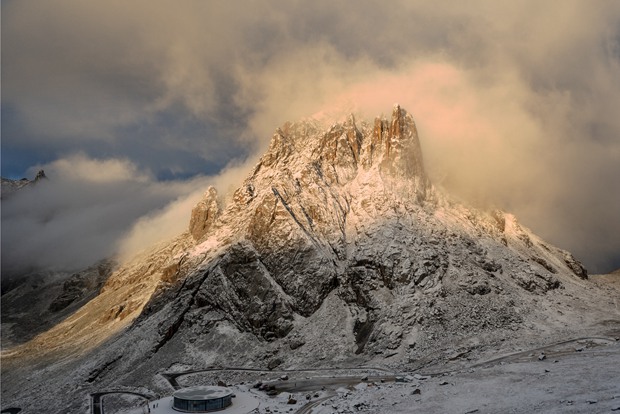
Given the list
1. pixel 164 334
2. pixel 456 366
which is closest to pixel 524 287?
pixel 456 366

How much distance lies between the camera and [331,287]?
465ft

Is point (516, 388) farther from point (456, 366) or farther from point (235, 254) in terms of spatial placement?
point (235, 254)

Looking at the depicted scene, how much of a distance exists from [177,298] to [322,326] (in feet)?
158

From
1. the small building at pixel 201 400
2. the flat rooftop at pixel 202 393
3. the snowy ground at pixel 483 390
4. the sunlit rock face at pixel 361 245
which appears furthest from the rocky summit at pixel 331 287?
the small building at pixel 201 400

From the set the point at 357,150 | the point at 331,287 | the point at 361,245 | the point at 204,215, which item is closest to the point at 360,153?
the point at 357,150

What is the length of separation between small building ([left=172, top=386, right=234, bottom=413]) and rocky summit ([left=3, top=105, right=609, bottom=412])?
31502 millimetres

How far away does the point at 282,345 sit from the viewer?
125500 mm

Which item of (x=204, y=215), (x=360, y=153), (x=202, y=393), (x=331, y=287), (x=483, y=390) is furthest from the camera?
(x=204, y=215)

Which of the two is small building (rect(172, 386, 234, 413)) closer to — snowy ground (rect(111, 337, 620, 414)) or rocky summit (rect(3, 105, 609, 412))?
snowy ground (rect(111, 337, 620, 414))

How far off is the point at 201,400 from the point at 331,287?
6942cm

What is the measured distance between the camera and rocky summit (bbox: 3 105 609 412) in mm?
118312

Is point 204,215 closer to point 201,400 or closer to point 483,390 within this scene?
point 201,400

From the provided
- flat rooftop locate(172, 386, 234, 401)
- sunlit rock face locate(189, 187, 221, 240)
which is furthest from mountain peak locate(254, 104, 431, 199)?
flat rooftop locate(172, 386, 234, 401)

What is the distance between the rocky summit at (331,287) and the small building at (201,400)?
3150 cm
